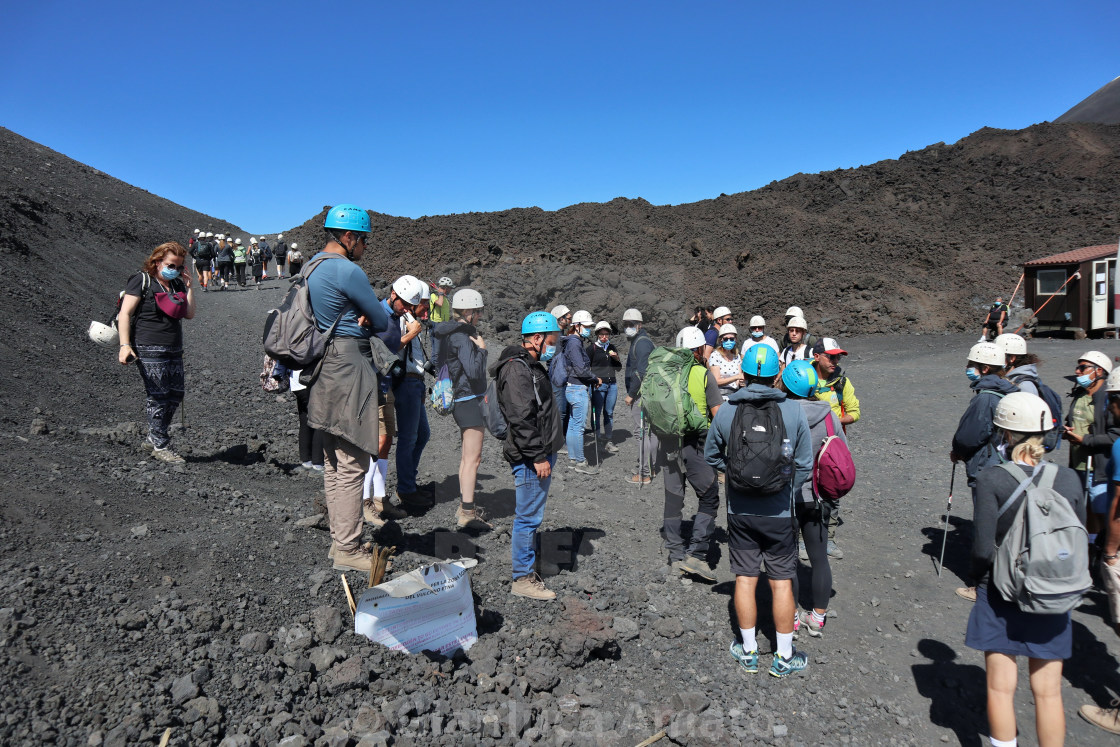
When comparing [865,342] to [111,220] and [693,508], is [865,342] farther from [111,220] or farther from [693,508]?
[111,220]

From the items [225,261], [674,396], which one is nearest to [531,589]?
[674,396]

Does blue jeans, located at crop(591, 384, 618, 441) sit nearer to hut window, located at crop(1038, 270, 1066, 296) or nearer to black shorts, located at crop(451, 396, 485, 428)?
black shorts, located at crop(451, 396, 485, 428)

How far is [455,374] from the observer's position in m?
5.79

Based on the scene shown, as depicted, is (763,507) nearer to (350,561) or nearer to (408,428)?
(350,561)

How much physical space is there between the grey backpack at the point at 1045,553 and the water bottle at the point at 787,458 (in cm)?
115

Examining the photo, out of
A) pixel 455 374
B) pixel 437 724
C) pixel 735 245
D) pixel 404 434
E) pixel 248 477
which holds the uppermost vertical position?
pixel 735 245

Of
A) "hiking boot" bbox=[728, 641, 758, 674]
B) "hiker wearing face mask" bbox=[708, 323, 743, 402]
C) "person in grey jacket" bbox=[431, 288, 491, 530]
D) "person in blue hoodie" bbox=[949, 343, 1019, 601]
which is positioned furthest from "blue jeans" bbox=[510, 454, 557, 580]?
"person in blue hoodie" bbox=[949, 343, 1019, 601]

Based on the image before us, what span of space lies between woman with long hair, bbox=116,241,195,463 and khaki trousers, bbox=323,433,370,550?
2.34 metres

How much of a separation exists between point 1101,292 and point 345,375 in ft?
70.7

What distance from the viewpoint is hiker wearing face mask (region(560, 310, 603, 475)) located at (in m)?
8.56

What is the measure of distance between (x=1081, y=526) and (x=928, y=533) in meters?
3.87

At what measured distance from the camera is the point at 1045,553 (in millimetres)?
2930

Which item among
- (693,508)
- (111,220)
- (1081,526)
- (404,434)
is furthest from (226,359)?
(111,220)

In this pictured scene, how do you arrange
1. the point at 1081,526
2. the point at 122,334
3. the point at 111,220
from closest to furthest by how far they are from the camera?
Result: the point at 1081,526, the point at 122,334, the point at 111,220
